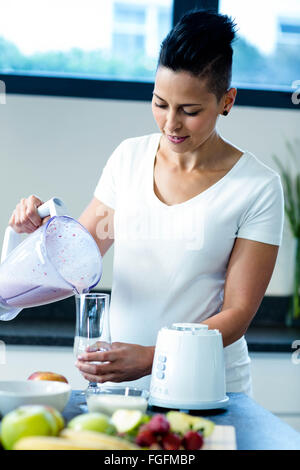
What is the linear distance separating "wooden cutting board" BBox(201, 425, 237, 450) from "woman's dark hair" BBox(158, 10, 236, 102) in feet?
2.24

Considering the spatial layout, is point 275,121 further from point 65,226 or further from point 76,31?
point 65,226

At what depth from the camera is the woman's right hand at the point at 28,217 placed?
138 centimetres

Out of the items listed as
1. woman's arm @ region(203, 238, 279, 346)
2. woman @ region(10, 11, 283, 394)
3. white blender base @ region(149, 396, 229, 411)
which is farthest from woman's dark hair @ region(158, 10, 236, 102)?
white blender base @ region(149, 396, 229, 411)

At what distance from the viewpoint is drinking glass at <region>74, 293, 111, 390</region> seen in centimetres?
115

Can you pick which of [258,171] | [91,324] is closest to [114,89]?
[258,171]

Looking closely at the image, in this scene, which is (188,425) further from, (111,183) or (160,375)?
(111,183)

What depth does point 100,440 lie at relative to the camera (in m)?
0.75

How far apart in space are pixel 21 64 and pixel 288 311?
4.42 feet

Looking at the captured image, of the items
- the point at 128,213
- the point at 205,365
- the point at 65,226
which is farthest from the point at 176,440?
the point at 128,213

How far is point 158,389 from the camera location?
114cm

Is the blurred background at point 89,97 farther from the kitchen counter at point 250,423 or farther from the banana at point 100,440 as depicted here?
the banana at point 100,440

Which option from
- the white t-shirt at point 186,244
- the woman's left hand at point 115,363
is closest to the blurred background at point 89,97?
the white t-shirt at point 186,244

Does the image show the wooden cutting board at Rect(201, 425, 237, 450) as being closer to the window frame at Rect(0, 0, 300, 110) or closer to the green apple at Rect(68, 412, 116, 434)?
the green apple at Rect(68, 412, 116, 434)

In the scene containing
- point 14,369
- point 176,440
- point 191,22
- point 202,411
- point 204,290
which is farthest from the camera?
point 14,369
